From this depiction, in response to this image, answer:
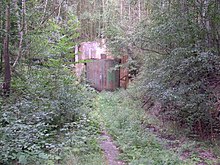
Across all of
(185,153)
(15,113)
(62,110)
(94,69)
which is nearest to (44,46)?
(62,110)

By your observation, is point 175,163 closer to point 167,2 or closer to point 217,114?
point 217,114

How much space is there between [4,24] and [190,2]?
176 inches

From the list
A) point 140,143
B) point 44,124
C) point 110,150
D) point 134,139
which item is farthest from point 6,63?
point 140,143

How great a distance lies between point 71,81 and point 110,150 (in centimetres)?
278

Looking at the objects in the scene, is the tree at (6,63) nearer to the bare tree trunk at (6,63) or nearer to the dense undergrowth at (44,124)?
the bare tree trunk at (6,63)

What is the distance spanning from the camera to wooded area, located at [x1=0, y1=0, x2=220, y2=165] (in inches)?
180

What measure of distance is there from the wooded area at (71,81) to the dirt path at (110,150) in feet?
0.70

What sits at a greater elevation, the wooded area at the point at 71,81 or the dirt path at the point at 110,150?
the wooded area at the point at 71,81

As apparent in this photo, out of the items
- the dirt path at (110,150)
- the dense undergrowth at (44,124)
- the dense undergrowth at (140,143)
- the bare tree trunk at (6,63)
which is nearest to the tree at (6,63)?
the bare tree trunk at (6,63)

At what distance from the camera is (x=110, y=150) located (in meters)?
5.39

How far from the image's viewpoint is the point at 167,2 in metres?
7.15

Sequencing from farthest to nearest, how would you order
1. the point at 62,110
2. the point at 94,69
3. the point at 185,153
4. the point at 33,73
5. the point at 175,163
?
the point at 94,69 → the point at 33,73 → the point at 62,110 → the point at 185,153 → the point at 175,163

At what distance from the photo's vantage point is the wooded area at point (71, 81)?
4567mm

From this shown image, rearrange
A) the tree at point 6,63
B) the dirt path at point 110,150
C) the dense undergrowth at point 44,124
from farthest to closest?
the tree at point 6,63
the dirt path at point 110,150
the dense undergrowth at point 44,124
